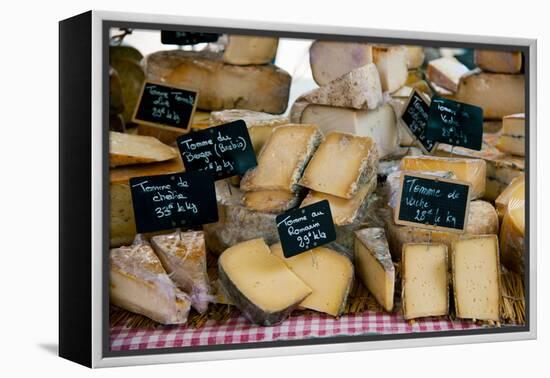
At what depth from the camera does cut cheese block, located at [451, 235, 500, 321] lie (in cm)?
355

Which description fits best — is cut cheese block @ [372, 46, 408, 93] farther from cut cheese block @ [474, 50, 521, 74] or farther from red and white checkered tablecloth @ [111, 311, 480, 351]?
red and white checkered tablecloth @ [111, 311, 480, 351]

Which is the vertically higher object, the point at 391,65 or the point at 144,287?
the point at 391,65

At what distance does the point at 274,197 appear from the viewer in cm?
342

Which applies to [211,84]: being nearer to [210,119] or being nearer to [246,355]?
[210,119]

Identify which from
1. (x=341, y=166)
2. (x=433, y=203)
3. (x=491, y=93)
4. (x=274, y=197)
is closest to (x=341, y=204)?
(x=341, y=166)

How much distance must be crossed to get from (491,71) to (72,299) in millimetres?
2127

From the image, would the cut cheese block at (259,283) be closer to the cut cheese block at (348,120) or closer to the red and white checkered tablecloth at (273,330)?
the red and white checkered tablecloth at (273,330)

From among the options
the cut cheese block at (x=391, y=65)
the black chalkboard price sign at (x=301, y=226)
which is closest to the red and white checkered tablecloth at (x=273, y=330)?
the black chalkboard price sign at (x=301, y=226)

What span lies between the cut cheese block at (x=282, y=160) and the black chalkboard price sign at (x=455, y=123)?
59 centimetres

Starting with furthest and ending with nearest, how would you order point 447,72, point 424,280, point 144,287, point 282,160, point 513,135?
point 447,72 → point 513,135 → point 424,280 → point 282,160 → point 144,287

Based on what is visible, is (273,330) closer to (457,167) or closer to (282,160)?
(282,160)

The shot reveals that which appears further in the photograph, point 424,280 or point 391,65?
point 391,65

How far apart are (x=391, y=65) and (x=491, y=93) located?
1.97ft

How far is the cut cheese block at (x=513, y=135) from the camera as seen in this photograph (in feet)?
12.6
